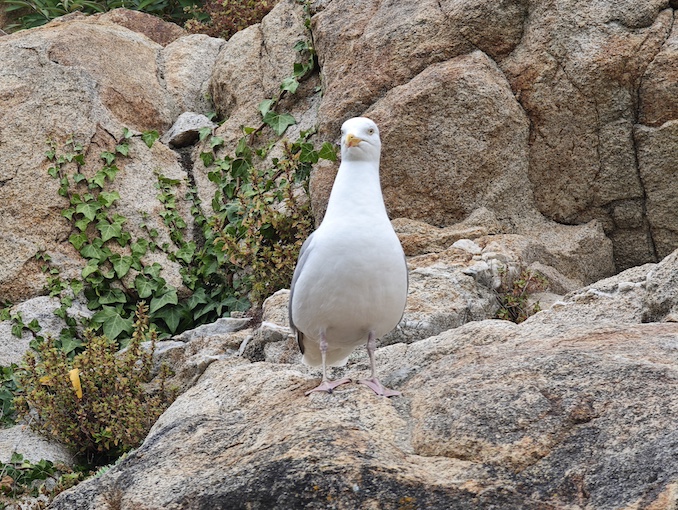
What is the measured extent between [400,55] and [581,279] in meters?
2.27

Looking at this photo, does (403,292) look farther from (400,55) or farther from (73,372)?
(400,55)

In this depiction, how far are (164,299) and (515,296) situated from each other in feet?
9.94

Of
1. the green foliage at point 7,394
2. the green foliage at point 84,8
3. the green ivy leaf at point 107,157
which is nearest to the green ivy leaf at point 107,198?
the green ivy leaf at point 107,157

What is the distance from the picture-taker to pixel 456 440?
10.2 feet

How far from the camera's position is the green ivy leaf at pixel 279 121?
8273 millimetres

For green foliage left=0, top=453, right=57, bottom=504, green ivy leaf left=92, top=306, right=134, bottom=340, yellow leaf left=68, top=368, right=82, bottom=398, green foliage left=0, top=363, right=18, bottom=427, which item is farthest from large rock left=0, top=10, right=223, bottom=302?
green foliage left=0, top=453, right=57, bottom=504

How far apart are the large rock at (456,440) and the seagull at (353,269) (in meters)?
0.26

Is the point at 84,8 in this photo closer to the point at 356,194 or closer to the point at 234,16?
the point at 234,16

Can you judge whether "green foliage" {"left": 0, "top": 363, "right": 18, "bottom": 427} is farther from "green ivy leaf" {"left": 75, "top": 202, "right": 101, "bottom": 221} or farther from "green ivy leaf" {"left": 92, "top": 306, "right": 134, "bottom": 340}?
"green ivy leaf" {"left": 75, "top": 202, "right": 101, "bottom": 221}

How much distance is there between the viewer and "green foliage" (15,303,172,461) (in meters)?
5.89

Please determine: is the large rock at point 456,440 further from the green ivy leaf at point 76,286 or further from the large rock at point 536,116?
the green ivy leaf at point 76,286

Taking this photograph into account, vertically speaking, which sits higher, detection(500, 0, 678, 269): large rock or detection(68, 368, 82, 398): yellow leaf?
detection(500, 0, 678, 269): large rock

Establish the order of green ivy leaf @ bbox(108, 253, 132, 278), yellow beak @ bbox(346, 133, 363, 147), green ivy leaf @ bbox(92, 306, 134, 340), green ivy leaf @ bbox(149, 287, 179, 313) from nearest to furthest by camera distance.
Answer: yellow beak @ bbox(346, 133, 363, 147) < green ivy leaf @ bbox(92, 306, 134, 340) < green ivy leaf @ bbox(149, 287, 179, 313) < green ivy leaf @ bbox(108, 253, 132, 278)

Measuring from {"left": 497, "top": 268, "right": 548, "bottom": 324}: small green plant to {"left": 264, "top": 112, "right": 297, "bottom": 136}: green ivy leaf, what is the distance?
3036 mm
